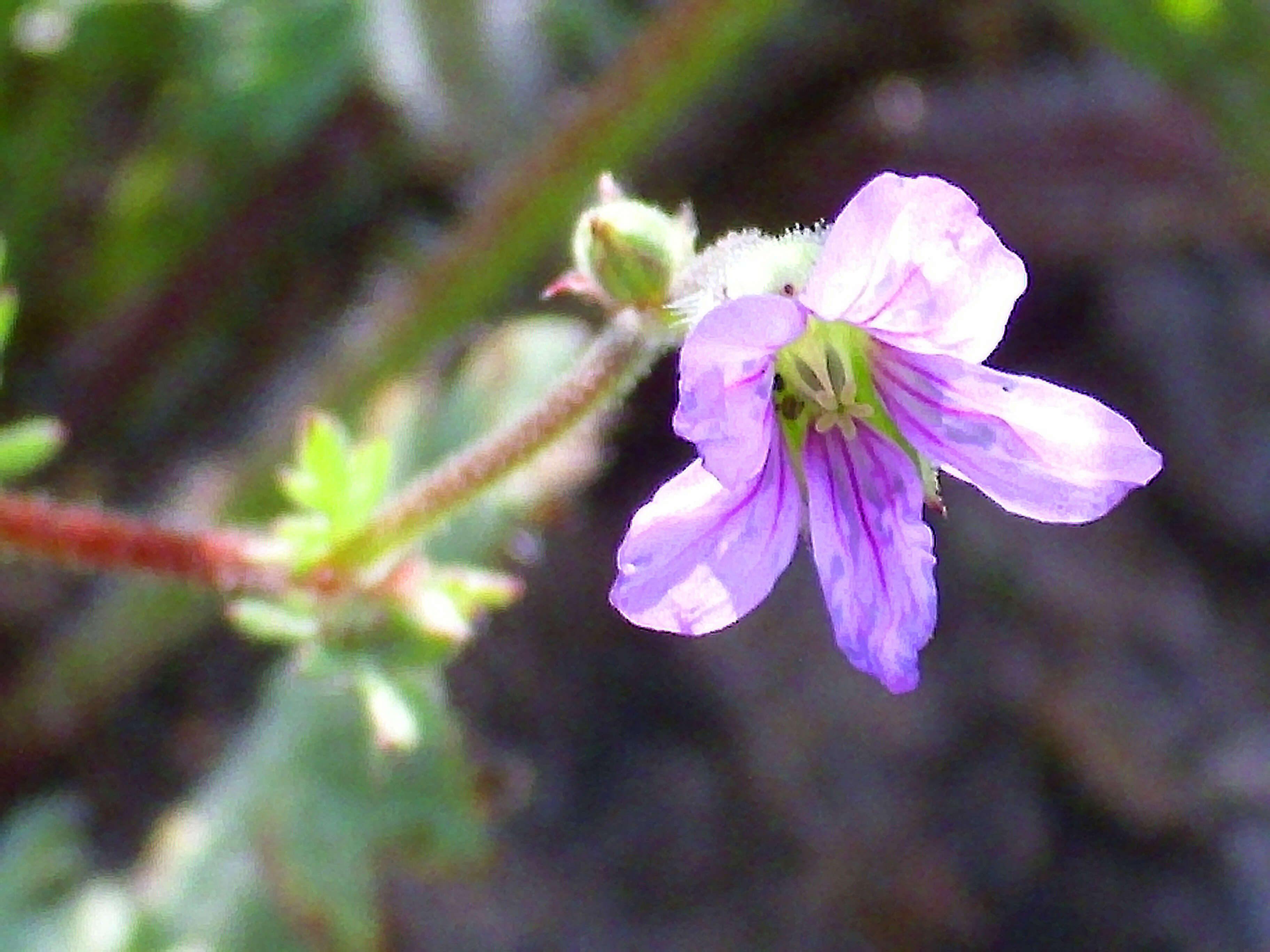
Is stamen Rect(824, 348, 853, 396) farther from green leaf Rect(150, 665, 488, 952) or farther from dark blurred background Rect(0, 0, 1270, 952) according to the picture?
dark blurred background Rect(0, 0, 1270, 952)

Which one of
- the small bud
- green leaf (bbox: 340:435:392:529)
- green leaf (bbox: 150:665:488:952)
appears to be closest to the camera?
the small bud

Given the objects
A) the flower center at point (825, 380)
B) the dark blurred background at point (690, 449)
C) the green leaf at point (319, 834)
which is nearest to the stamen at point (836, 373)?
the flower center at point (825, 380)

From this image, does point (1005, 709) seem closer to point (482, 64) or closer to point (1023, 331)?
point (1023, 331)

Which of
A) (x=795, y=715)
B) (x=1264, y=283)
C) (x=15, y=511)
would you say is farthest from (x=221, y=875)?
(x=1264, y=283)

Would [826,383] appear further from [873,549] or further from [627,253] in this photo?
[627,253]

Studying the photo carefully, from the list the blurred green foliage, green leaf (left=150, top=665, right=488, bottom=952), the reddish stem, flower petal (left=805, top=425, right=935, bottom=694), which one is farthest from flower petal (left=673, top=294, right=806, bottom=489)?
the blurred green foliage
